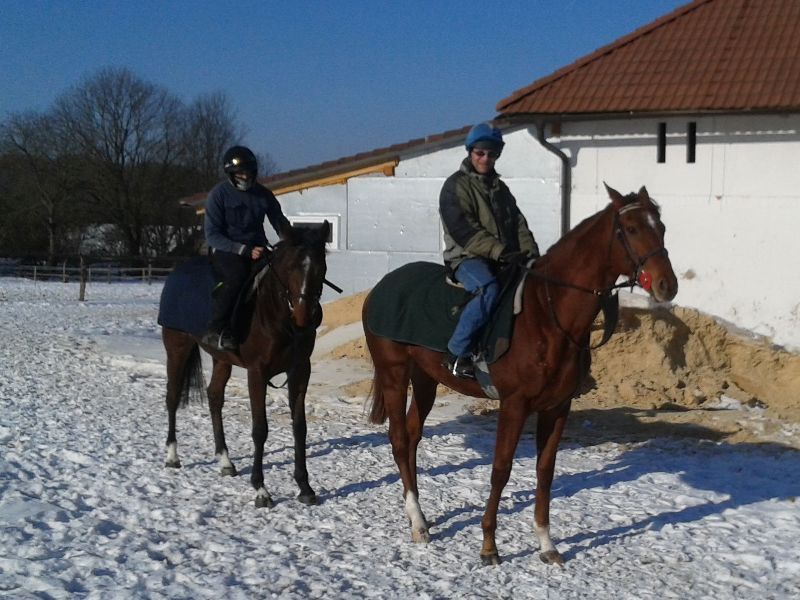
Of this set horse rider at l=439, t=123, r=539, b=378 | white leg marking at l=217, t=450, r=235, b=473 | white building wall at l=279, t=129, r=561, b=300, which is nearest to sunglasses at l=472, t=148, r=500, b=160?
horse rider at l=439, t=123, r=539, b=378

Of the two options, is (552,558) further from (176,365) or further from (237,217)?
(176,365)

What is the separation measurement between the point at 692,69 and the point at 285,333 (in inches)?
373

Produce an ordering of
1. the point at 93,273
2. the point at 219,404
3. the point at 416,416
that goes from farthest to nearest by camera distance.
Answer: the point at 93,273 → the point at 219,404 → the point at 416,416

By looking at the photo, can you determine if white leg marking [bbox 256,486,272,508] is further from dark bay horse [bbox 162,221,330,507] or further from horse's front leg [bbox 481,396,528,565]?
horse's front leg [bbox 481,396,528,565]

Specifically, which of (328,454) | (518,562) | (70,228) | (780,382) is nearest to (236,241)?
(328,454)

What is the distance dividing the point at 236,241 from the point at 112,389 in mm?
4667

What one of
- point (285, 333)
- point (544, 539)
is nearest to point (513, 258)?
point (544, 539)

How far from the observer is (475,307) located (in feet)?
16.2

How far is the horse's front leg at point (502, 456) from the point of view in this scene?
4.88 meters

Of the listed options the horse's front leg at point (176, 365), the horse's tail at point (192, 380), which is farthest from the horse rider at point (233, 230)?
the horse's tail at point (192, 380)

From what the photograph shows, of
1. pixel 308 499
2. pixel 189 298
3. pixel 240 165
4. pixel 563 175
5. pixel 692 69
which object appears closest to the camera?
pixel 308 499

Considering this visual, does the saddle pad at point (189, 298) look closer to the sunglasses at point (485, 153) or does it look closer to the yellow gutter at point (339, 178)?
the sunglasses at point (485, 153)

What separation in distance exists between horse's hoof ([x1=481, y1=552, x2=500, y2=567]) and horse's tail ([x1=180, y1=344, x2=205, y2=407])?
142 inches

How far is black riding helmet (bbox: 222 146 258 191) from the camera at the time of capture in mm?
6492
